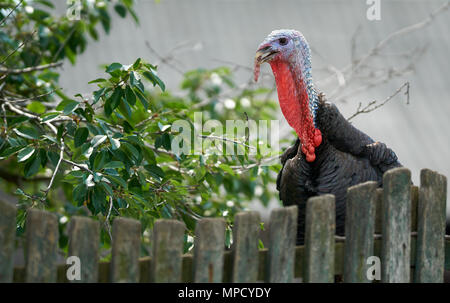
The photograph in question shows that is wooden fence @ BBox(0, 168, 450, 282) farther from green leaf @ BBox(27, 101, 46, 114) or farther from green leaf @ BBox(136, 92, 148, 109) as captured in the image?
green leaf @ BBox(27, 101, 46, 114)

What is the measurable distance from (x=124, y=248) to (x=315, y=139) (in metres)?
1.43

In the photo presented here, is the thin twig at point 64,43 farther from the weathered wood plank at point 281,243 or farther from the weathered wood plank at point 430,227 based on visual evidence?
the weathered wood plank at point 430,227

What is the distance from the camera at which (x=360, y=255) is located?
280 centimetres

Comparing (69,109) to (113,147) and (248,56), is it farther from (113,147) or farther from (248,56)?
(248,56)

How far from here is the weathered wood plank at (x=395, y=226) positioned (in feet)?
9.36

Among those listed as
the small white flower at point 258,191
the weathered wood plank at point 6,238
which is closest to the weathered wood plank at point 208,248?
the weathered wood plank at point 6,238

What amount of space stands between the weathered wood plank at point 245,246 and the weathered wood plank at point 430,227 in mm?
801

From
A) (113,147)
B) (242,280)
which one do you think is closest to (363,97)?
(113,147)

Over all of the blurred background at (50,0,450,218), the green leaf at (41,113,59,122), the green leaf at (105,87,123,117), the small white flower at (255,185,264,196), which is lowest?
the green leaf at (41,113,59,122)

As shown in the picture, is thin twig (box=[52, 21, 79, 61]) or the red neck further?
thin twig (box=[52, 21, 79, 61])

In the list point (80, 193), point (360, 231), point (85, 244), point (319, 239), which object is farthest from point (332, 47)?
point (85, 244)

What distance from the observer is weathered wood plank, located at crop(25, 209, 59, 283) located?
2.38 metres

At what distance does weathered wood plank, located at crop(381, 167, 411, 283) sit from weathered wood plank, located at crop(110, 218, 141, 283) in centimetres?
108

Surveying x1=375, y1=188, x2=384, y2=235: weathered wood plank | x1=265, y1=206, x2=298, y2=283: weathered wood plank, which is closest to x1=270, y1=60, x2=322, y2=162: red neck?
x1=375, y1=188, x2=384, y2=235: weathered wood plank
